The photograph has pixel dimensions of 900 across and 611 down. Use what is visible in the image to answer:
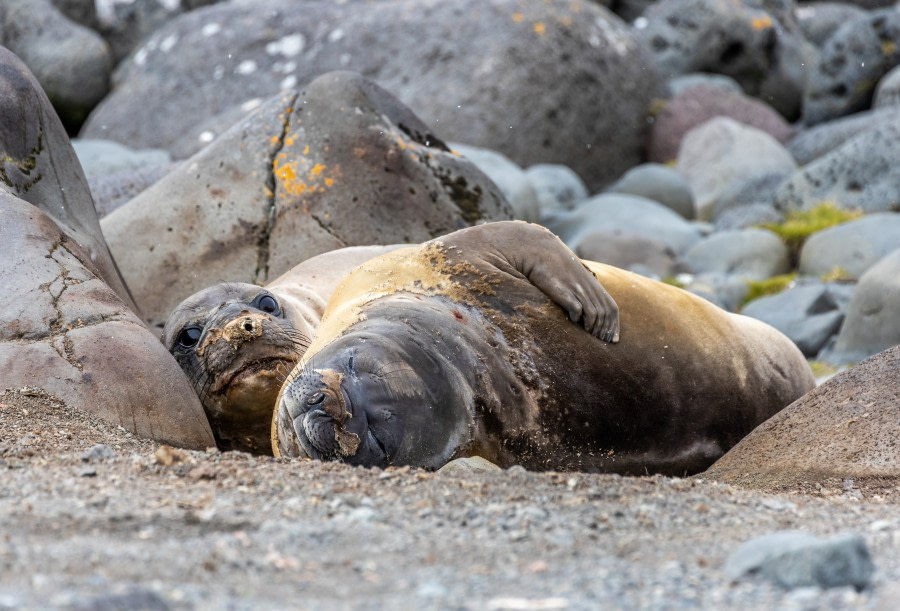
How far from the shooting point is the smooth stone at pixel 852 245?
1175 cm

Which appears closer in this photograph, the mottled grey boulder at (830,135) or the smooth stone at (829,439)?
the smooth stone at (829,439)

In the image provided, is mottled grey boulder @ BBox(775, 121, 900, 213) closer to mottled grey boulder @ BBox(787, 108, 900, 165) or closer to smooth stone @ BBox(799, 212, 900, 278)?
smooth stone @ BBox(799, 212, 900, 278)

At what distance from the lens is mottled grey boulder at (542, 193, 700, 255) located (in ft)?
43.7

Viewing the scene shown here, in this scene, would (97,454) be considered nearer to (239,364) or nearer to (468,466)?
(468,466)

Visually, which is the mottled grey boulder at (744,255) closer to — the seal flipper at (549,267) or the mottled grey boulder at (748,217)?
the mottled grey boulder at (748,217)

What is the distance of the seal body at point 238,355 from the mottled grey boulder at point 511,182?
6.80 meters

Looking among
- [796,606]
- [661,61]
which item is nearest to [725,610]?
[796,606]

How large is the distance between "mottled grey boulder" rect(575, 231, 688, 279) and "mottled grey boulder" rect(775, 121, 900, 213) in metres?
2.56

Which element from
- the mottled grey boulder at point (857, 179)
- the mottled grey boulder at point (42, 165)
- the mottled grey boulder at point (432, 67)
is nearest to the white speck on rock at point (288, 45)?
the mottled grey boulder at point (432, 67)

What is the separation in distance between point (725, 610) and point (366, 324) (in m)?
2.24

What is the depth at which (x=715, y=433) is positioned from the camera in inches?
200

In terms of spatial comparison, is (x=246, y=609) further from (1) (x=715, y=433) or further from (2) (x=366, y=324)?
(1) (x=715, y=433)

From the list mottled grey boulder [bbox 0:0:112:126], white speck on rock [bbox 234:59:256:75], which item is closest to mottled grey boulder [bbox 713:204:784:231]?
white speck on rock [bbox 234:59:256:75]

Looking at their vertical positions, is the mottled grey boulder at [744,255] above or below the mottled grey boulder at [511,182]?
below
